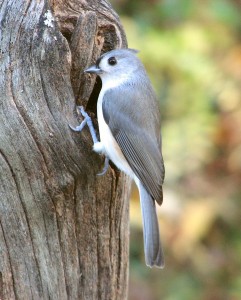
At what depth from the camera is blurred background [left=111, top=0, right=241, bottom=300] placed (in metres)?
5.90

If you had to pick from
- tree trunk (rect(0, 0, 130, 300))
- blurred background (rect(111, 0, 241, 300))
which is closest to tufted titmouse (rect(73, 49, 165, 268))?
tree trunk (rect(0, 0, 130, 300))

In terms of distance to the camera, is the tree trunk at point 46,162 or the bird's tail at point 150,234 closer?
the tree trunk at point 46,162

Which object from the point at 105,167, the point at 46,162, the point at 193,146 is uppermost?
the point at 46,162

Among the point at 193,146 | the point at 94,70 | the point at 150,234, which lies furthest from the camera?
the point at 193,146

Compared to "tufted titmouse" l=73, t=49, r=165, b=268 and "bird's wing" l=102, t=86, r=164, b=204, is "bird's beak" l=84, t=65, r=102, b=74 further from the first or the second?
"bird's wing" l=102, t=86, r=164, b=204

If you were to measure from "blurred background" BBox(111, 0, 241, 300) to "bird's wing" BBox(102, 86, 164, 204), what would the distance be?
211cm

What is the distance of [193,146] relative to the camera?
6.21 metres

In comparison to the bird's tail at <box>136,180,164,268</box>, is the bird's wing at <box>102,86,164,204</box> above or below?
above

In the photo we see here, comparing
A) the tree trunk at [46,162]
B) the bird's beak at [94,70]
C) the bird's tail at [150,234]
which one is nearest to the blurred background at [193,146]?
the bird's tail at [150,234]

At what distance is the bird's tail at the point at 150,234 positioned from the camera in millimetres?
3375

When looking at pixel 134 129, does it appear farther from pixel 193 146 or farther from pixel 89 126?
pixel 193 146

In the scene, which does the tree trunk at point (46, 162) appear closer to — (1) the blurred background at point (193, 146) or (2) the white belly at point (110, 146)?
(2) the white belly at point (110, 146)

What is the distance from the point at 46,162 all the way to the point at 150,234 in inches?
27.1

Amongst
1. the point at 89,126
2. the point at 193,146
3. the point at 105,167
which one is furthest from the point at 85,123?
the point at 193,146
